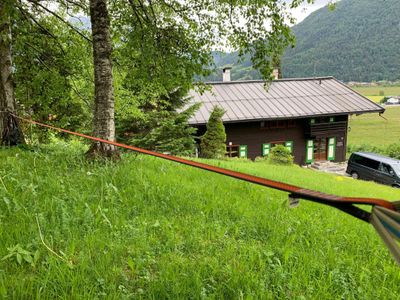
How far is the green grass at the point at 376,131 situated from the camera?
1977 inches

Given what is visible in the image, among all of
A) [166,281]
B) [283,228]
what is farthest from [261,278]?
[283,228]

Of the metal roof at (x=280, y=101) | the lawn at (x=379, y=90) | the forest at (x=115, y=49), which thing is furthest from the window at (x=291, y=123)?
the lawn at (x=379, y=90)

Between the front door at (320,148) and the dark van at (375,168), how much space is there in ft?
18.7

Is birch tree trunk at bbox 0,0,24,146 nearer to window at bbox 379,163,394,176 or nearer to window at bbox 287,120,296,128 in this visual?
window at bbox 379,163,394,176

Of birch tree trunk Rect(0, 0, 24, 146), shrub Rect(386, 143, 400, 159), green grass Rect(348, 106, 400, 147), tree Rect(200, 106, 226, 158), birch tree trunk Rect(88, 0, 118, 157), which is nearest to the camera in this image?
birch tree trunk Rect(88, 0, 118, 157)

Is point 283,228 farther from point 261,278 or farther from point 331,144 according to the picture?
point 331,144

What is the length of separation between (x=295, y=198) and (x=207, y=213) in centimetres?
243

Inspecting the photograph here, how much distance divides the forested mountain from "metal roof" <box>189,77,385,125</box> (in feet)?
347

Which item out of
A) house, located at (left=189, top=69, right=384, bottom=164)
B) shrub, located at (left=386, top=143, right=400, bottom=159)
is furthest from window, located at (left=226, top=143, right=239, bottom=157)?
shrub, located at (left=386, top=143, right=400, bottom=159)

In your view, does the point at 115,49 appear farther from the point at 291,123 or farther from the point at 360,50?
the point at 360,50

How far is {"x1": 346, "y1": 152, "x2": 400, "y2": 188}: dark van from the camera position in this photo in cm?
1773

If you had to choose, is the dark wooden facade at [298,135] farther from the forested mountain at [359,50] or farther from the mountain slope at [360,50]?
the mountain slope at [360,50]

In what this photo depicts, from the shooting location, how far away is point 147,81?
6.88 meters

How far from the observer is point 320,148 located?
26812 mm
